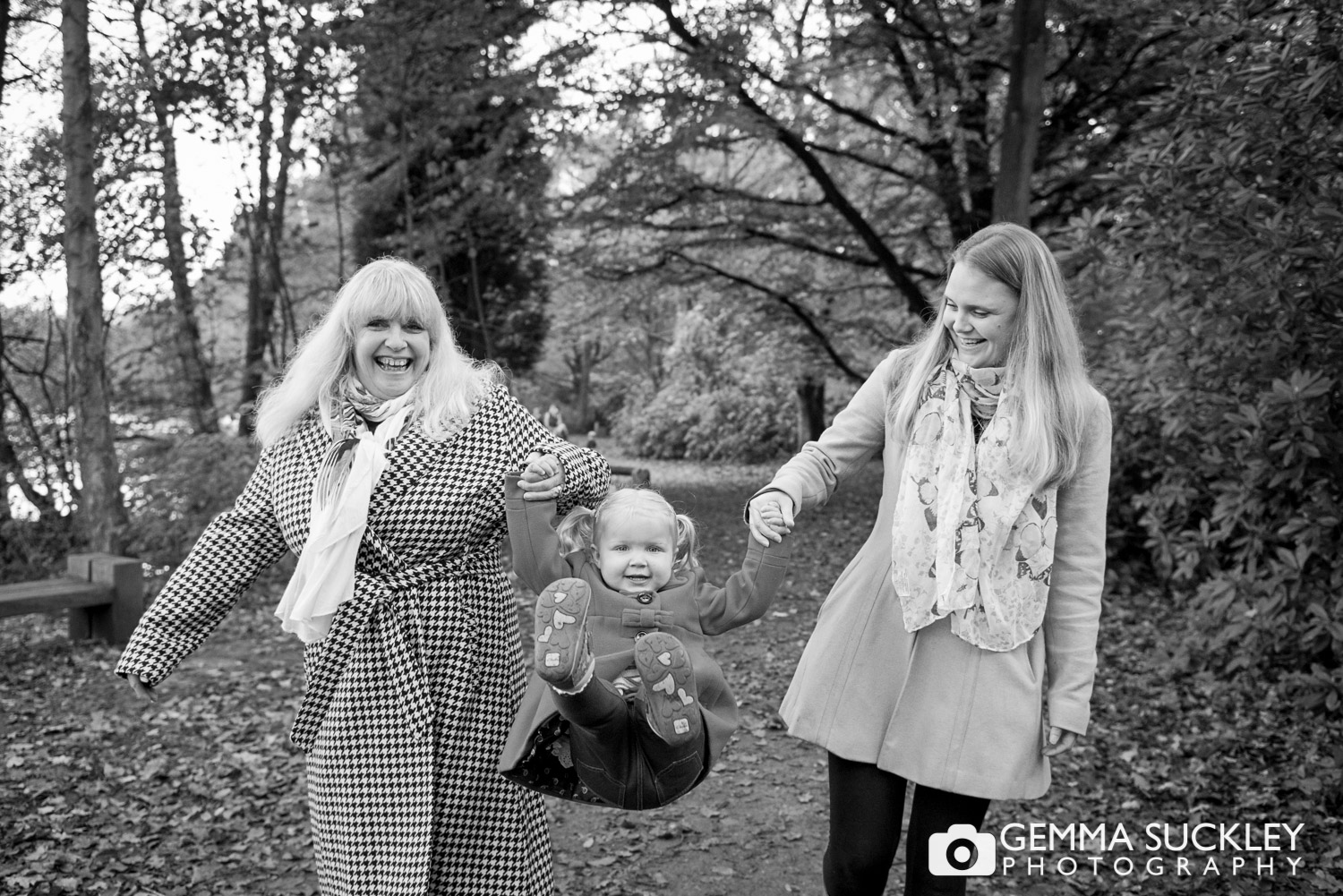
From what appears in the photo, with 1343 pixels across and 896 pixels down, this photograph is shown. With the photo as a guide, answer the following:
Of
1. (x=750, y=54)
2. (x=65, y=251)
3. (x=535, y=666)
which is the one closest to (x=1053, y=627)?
(x=535, y=666)

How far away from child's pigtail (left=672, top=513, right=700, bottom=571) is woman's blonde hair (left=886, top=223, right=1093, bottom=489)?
80 cm

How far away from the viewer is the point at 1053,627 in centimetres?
272

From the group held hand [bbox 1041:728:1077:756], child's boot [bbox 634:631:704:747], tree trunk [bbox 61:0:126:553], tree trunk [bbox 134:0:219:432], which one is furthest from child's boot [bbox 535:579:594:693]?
tree trunk [bbox 134:0:219:432]

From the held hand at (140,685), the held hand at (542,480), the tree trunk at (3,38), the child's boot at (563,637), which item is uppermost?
the tree trunk at (3,38)

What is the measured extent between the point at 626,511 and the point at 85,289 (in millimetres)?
6757

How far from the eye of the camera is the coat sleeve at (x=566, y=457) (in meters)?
2.91

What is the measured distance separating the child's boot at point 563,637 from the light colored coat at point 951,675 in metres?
0.65

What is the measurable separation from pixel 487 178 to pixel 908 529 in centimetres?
900

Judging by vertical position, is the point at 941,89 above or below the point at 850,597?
above

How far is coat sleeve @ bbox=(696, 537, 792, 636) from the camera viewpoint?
276 cm

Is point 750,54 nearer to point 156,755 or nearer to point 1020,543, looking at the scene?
point 156,755

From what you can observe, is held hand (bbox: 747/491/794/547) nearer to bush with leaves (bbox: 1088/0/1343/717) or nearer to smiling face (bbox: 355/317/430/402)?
smiling face (bbox: 355/317/430/402)

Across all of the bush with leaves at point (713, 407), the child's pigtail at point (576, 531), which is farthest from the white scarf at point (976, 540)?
the bush with leaves at point (713, 407)

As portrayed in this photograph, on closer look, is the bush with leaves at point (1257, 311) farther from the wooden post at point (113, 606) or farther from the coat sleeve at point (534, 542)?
the wooden post at point (113, 606)
